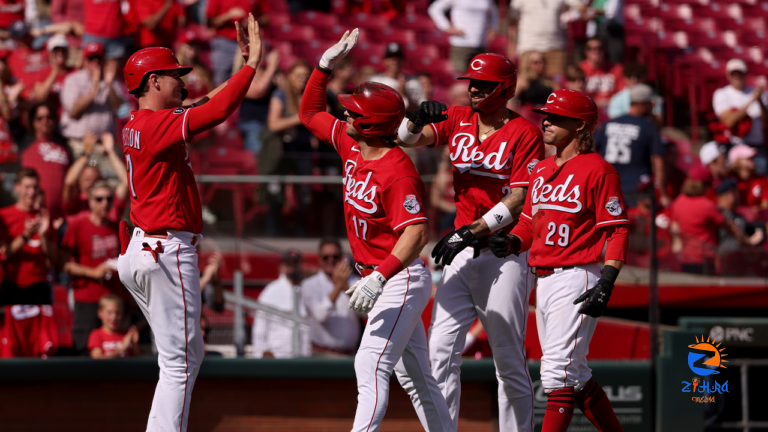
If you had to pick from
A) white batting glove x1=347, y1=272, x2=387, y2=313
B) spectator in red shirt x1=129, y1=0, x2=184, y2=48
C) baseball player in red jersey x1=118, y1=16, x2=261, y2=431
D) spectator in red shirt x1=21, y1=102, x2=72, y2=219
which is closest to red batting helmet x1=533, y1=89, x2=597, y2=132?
white batting glove x1=347, y1=272, x2=387, y2=313

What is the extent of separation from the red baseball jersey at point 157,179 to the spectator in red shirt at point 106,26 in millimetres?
4902

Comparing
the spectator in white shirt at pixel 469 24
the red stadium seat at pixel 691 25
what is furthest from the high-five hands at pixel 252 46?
the red stadium seat at pixel 691 25

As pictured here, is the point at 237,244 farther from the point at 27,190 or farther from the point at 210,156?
the point at 27,190

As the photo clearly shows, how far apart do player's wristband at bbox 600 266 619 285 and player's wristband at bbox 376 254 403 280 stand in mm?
1014

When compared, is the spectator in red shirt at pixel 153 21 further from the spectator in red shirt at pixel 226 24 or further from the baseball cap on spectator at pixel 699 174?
the baseball cap on spectator at pixel 699 174

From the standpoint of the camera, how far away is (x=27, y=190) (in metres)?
6.19

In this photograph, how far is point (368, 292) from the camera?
3.79 m

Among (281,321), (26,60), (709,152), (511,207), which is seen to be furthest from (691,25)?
(511,207)

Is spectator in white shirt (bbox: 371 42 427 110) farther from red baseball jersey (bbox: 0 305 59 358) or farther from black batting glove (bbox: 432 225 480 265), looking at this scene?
black batting glove (bbox: 432 225 480 265)

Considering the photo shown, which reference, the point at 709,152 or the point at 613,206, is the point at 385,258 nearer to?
the point at 613,206

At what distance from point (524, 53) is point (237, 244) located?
4.51 meters

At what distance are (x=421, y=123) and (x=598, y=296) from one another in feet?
4.05

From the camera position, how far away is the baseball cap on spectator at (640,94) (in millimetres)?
7734

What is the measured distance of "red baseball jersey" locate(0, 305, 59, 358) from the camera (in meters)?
5.76
